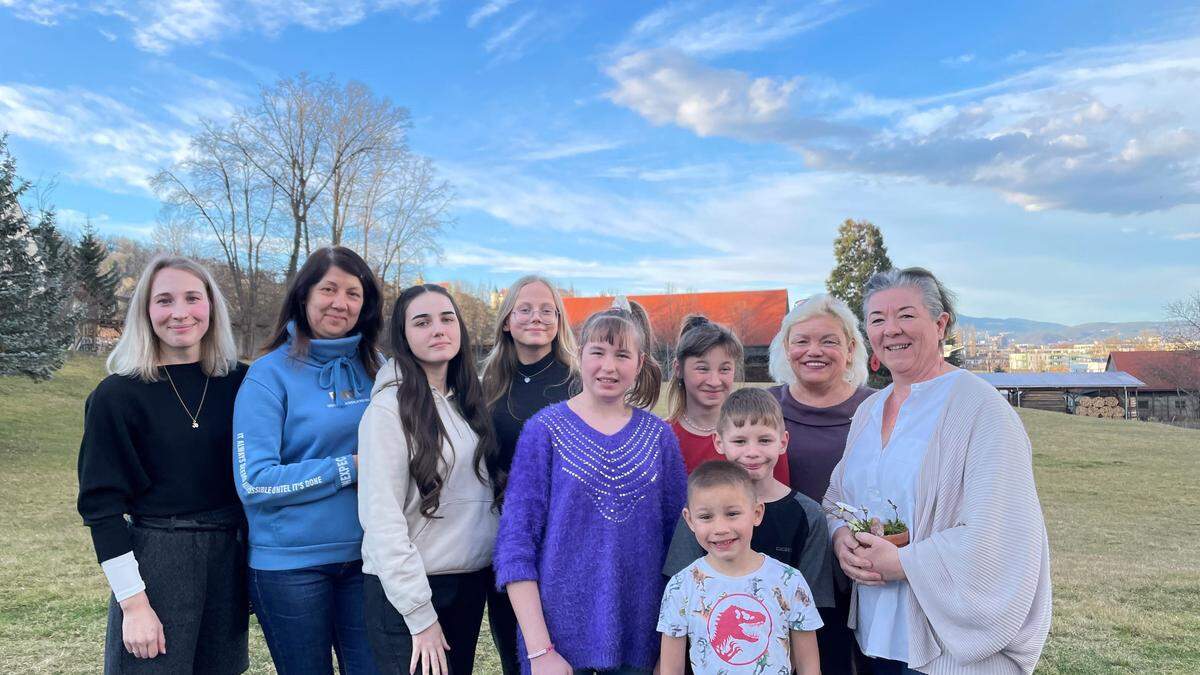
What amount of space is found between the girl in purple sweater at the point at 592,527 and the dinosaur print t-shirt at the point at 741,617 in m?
0.19

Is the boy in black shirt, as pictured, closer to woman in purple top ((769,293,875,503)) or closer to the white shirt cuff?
woman in purple top ((769,293,875,503))

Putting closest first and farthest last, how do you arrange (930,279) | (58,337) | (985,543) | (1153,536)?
(985,543) < (930,279) < (1153,536) < (58,337)

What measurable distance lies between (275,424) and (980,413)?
251 cm

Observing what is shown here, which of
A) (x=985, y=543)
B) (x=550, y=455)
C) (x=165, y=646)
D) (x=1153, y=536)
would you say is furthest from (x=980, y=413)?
(x=1153, y=536)

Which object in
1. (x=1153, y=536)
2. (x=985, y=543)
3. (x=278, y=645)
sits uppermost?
(x=985, y=543)

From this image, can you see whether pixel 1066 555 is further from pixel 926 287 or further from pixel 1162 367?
pixel 1162 367

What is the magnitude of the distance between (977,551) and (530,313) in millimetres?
2357

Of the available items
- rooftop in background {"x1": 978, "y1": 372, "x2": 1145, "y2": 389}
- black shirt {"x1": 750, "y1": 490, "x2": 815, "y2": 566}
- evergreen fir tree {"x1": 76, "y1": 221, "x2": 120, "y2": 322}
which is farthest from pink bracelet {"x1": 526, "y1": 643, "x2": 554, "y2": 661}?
rooftop in background {"x1": 978, "y1": 372, "x2": 1145, "y2": 389}

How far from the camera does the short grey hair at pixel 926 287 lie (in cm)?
251

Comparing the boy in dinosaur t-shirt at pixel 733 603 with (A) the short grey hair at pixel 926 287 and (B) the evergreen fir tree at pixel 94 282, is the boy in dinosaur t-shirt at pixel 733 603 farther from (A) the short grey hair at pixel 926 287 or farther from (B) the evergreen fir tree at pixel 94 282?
(B) the evergreen fir tree at pixel 94 282

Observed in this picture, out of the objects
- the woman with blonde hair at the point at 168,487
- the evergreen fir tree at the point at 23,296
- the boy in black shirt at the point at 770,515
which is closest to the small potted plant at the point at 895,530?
the boy in black shirt at the point at 770,515

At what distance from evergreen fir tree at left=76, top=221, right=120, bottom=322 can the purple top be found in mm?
36506

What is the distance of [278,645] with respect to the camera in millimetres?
2787

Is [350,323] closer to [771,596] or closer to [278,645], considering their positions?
[278,645]
